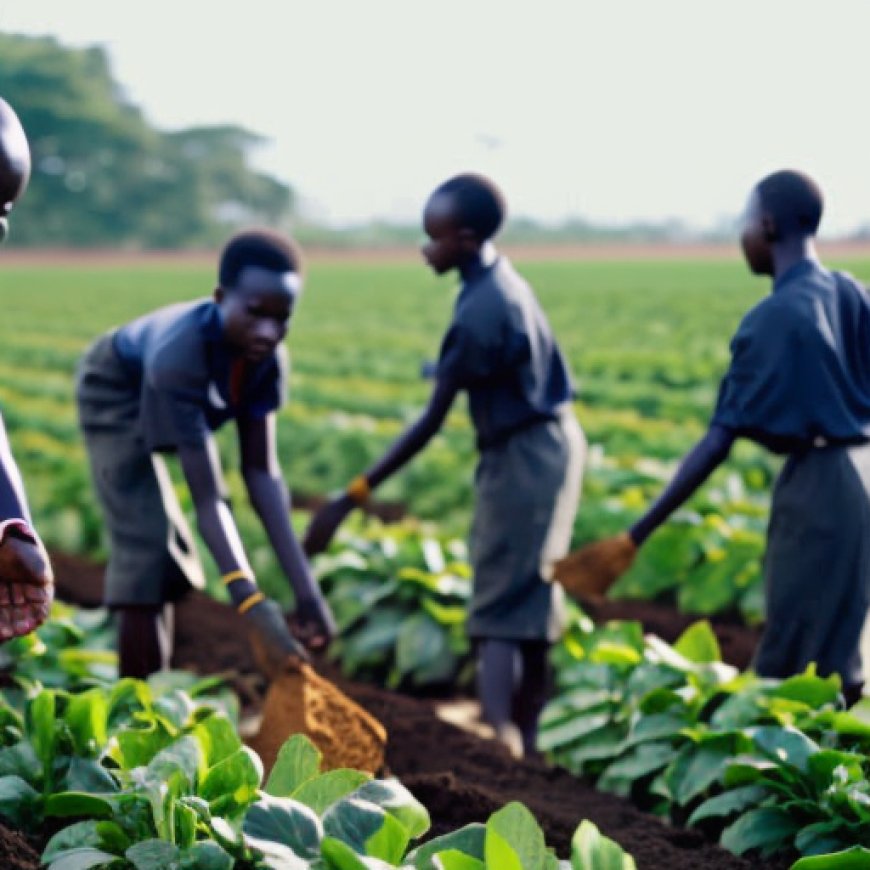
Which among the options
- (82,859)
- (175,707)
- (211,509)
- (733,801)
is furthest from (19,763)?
(733,801)

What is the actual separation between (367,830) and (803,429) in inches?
88.1

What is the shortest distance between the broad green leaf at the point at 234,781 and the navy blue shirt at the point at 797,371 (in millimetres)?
2039

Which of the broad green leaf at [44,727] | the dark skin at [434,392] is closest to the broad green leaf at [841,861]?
the broad green leaf at [44,727]

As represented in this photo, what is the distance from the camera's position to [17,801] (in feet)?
11.4

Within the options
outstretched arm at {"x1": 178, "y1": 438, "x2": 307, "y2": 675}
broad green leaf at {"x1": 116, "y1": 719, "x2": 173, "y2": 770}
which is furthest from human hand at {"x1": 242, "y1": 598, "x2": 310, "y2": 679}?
broad green leaf at {"x1": 116, "y1": 719, "x2": 173, "y2": 770}

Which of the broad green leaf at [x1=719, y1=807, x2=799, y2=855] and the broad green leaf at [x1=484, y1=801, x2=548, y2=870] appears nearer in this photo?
the broad green leaf at [x1=484, y1=801, x2=548, y2=870]

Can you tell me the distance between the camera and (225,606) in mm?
7336

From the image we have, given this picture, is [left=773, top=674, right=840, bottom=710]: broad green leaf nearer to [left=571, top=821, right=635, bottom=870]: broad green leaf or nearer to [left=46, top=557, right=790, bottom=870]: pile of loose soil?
[left=46, top=557, right=790, bottom=870]: pile of loose soil

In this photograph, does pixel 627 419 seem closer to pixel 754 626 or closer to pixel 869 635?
pixel 754 626

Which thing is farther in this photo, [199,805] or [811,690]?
[811,690]

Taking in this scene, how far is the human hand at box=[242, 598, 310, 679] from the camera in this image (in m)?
4.14

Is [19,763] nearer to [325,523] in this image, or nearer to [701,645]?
[325,523]

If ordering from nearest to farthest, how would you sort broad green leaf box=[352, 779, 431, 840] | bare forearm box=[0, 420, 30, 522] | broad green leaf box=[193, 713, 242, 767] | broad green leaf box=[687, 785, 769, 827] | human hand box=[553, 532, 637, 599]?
broad green leaf box=[352, 779, 431, 840], bare forearm box=[0, 420, 30, 522], broad green leaf box=[193, 713, 242, 767], broad green leaf box=[687, 785, 769, 827], human hand box=[553, 532, 637, 599]

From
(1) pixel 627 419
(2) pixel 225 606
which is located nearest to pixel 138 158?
(1) pixel 627 419
